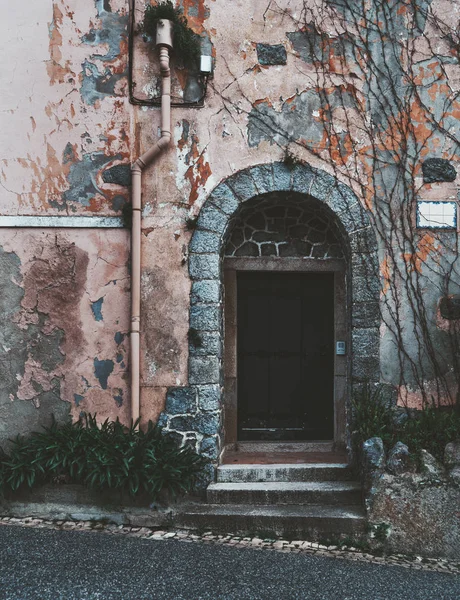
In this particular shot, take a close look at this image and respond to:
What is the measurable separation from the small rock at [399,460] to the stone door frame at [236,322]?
1.16m

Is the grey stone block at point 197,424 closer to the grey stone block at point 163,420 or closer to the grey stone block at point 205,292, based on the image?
the grey stone block at point 163,420

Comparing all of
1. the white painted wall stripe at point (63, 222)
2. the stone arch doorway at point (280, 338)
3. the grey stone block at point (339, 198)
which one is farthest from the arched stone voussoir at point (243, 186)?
the white painted wall stripe at point (63, 222)

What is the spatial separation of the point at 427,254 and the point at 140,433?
2933 mm

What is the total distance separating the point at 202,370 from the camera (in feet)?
15.1

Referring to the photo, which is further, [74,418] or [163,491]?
[74,418]

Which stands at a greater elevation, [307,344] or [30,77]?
[30,77]

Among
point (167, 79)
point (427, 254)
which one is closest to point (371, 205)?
point (427, 254)

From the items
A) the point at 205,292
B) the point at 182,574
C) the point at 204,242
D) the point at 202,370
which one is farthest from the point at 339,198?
the point at 182,574

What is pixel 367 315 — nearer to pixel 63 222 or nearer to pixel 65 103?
pixel 63 222

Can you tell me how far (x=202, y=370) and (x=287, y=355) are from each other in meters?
1.09

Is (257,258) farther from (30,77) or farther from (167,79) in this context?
(30,77)

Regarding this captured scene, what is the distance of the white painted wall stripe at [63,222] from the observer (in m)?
4.66

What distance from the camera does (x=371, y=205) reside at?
4.69 meters

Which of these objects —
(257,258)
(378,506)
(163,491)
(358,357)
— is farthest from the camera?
(257,258)
